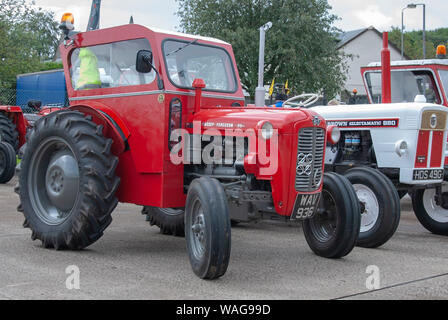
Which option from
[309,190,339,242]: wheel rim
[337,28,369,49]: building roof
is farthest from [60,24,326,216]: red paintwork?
[337,28,369,49]: building roof

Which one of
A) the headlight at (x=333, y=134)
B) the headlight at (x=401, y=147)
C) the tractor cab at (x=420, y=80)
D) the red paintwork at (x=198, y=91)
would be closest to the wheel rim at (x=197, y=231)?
the red paintwork at (x=198, y=91)

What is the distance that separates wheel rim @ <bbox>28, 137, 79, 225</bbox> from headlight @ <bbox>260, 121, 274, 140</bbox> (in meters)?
1.96

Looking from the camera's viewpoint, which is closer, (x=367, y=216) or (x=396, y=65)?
(x=367, y=216)

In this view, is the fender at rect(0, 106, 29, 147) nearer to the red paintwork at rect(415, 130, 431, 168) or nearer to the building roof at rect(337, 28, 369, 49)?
the red paintwork at rect(415, 130, 431, 168)

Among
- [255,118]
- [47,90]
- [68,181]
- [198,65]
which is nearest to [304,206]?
[255,118]

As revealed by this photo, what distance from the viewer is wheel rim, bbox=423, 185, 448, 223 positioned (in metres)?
8.10

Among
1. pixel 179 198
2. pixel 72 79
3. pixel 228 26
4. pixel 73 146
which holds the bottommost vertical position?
pixel 179 198

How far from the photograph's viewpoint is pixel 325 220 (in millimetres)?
6188

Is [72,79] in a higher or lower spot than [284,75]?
lower

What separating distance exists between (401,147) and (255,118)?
296 centimetres
